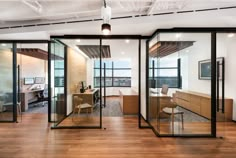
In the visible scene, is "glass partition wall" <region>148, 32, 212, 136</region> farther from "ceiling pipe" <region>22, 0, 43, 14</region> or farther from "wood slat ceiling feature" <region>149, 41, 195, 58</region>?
"ceiling pipe" <region>22, 0, 43, 14</region>

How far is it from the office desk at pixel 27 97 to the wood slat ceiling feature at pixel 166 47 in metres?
5.56

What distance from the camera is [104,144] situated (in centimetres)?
371

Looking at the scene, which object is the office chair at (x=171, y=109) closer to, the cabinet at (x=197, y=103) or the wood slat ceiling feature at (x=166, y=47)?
the cabinet at (x=197, y=103)

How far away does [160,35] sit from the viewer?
431cm

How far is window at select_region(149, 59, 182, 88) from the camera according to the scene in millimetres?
4785

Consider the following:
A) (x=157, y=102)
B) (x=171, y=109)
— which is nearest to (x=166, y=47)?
(x=157, y=102)

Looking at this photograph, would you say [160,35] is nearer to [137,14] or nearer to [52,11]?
[137,14]

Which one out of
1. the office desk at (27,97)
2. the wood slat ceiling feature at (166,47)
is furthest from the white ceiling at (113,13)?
the office desk at (27,97)

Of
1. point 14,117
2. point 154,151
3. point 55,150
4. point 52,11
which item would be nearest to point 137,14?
point 52,11

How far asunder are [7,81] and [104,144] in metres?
4.16

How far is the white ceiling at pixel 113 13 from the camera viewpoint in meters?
3.02

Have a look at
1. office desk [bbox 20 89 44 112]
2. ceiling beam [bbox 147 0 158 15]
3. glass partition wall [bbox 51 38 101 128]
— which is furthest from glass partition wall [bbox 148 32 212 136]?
office desk [bbox 20 89 44 112]

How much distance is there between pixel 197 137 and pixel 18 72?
5554mm

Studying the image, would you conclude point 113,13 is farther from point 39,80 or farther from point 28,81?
point 39,80
